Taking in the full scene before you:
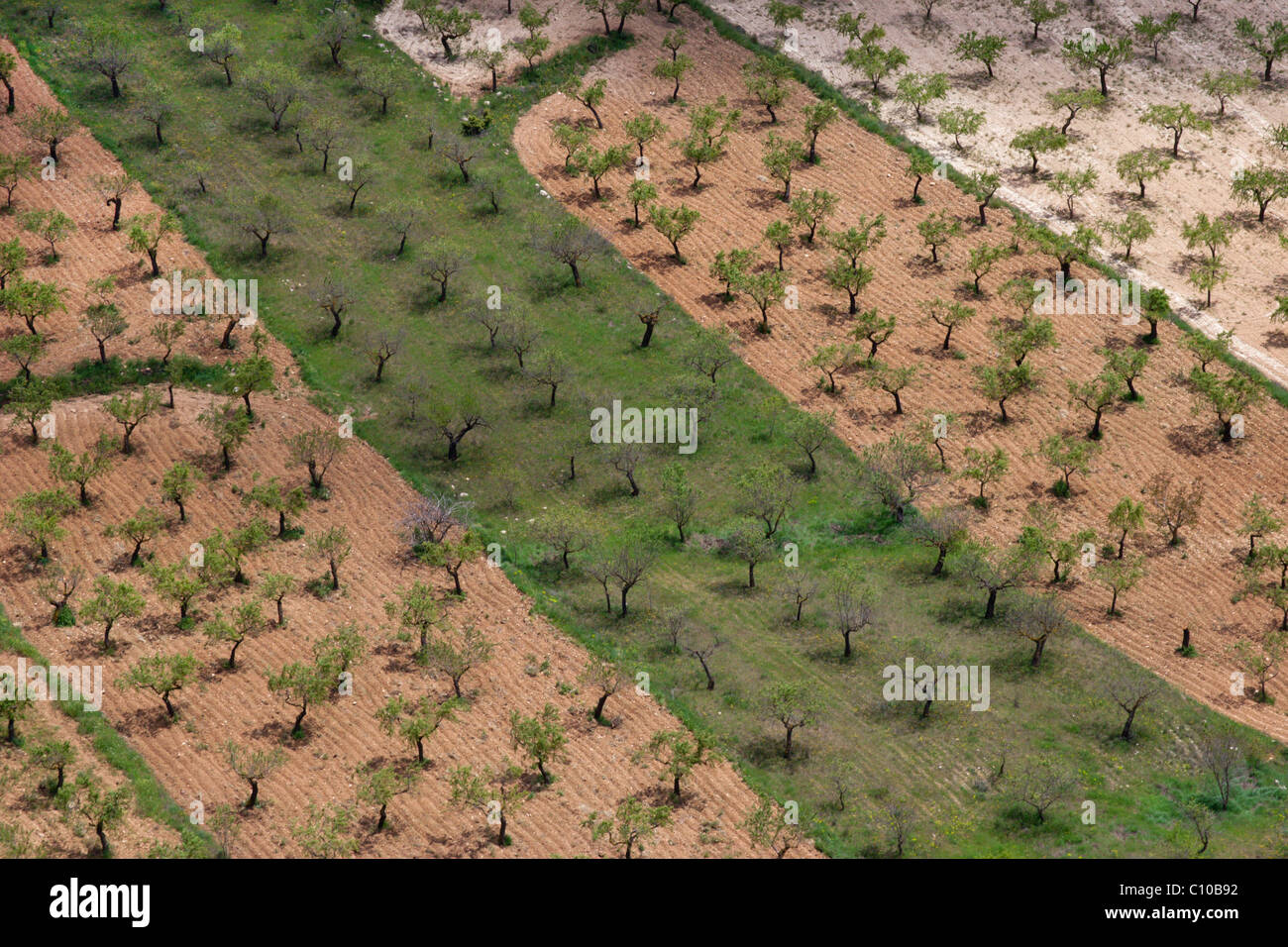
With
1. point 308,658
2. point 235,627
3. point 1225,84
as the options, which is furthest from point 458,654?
point 1225,84

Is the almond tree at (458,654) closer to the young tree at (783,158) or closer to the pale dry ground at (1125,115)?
the young tree at (783,158)

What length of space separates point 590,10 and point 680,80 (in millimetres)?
10782

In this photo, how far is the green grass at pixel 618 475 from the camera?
8906 cm

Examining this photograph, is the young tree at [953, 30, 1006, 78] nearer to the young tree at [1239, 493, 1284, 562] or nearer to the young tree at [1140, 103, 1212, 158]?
the young tree at [1140, 103, 1212, 158]

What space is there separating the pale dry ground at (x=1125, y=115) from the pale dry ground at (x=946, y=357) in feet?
13.7

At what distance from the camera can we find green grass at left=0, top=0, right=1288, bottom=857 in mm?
89062

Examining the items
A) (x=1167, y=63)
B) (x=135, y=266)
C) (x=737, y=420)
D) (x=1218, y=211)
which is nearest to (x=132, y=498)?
(x=135, y=266)

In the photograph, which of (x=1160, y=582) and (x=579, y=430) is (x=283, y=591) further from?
(x=1160, y=582)

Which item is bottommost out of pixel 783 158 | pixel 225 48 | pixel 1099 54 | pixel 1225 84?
pixel 225 48

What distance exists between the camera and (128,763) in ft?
284

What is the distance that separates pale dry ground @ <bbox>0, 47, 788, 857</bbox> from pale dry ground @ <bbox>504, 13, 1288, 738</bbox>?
23.3 meters

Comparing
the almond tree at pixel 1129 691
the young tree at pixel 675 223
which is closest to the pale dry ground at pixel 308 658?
the almond tree at pixel 1129 691

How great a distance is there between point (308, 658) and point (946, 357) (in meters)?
43.2

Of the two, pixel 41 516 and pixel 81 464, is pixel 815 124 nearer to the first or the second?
pixel 81 464
